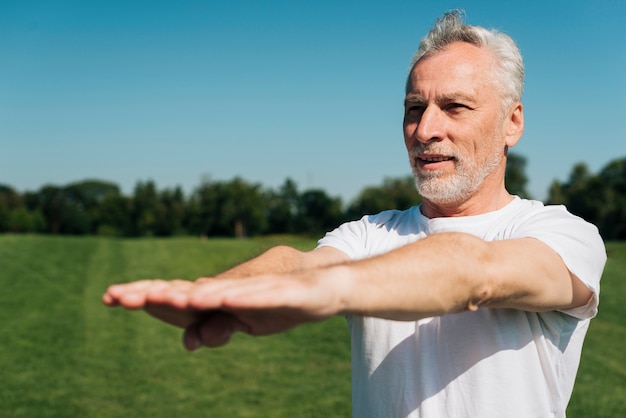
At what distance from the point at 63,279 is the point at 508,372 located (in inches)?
760

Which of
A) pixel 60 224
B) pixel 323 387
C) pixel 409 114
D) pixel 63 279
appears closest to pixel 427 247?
pixel 409 114

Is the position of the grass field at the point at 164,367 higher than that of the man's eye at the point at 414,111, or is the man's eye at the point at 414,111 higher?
the man's eye at the point at 414,111

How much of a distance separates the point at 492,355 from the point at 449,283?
71cm

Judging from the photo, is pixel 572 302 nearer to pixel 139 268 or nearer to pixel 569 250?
pixel 569 250

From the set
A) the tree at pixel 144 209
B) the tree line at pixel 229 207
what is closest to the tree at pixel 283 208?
the tree line at pixel 229 207

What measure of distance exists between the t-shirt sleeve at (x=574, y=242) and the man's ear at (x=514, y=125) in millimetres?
434

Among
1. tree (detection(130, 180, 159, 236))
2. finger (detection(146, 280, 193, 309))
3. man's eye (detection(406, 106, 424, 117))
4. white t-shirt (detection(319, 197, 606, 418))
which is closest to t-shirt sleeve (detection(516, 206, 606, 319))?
white t-shirt (detection(319, 197, 606, 418))

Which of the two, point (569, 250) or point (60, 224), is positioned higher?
point (60, 224)

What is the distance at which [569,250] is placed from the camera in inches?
70.0

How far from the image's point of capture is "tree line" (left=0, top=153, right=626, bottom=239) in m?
73.4

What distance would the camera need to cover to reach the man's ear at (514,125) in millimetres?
2342

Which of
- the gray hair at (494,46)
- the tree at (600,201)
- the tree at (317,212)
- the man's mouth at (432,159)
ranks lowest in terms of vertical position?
the man's mouth at (432,159)

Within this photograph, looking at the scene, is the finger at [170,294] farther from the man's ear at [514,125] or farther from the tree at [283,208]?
the tree at [283,208]

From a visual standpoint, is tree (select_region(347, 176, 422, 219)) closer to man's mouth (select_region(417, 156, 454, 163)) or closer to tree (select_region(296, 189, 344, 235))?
Answer: tree (select_region(296, 189, 344, 235))
